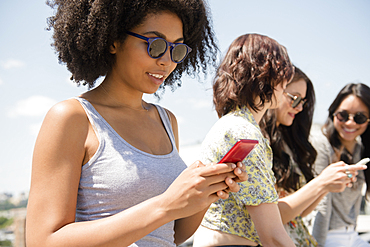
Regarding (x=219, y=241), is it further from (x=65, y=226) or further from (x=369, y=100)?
(x=369, y=100)

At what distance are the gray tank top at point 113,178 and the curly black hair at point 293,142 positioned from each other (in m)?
1.79

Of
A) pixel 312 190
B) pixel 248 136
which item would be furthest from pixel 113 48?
pixel 312 190

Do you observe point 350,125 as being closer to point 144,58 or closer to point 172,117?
point 172,117

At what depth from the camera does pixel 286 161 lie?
3119mm

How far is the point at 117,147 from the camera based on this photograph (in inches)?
55.6

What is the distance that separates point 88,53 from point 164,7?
44cm

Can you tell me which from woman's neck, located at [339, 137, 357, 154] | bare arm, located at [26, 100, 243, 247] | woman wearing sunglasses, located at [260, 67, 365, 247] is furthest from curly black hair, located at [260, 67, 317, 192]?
bare arm, located at [26, 100, 243, 247]

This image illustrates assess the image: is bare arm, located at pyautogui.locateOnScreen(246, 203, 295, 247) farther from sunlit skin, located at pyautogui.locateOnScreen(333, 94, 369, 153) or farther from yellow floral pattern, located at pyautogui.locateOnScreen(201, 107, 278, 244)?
sunlit skin, located at pyautogui.locateOnScreen(333, 94, 369, 153)

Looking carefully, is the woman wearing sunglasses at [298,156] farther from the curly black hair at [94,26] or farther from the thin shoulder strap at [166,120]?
the curly black hair at [94,26]

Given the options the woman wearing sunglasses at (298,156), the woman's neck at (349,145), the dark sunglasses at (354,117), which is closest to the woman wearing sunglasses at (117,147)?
the woman wearing sunglasses at (298,156)

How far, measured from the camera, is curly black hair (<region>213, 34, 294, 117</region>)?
2.21 metres

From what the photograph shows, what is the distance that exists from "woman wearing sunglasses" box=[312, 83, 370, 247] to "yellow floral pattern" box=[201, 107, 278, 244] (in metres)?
1.86

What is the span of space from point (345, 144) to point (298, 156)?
3.35ft

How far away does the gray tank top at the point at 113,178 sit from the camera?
134 cm
